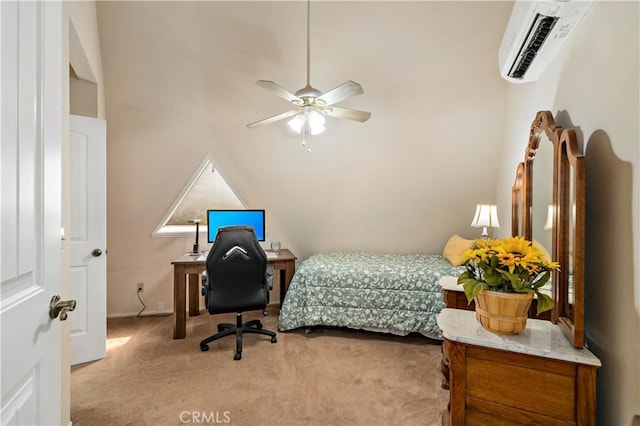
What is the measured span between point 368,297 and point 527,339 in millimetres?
1775

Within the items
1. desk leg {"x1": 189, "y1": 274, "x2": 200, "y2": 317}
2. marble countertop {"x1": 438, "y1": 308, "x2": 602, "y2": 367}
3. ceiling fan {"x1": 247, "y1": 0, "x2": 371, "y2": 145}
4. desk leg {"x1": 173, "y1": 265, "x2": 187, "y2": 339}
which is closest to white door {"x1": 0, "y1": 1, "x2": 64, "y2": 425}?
marble countertop {"x1": 438, "y1": 308, "x2": 602, "y2": 367}

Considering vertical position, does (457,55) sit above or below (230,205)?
above

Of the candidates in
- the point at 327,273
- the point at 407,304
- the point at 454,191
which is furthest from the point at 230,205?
the point at 454,191

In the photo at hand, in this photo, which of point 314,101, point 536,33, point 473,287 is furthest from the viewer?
→ point 314,101

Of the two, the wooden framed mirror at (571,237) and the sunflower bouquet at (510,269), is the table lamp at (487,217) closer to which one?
the wooden framed mirror at (571,237)

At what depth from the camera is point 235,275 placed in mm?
2549

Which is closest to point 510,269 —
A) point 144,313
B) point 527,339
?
point 527,339

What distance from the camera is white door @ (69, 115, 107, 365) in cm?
236

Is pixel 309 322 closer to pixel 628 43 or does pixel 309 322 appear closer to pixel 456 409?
pixel 456 409

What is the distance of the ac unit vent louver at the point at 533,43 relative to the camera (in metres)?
1.45

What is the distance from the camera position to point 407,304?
2.88 m

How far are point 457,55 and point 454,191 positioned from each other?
1512 mm

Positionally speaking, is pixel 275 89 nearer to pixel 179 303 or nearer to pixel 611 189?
pixel 611 189

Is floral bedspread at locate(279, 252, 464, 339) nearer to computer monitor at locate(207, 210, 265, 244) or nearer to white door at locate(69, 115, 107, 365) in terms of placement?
computer monitor at locate(207, 210, 265, 244)
